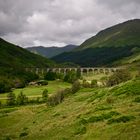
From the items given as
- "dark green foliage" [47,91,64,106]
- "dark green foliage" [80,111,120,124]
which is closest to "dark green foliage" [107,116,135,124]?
"dark green foliage" [80,111,120,124]

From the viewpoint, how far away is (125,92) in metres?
51.5

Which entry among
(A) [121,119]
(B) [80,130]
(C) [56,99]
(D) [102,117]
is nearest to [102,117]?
(D) [102,117]

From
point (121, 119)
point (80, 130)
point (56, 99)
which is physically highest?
point (121, 119)

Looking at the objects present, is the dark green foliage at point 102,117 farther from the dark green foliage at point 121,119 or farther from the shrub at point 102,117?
the dark green foliage at point 121,119

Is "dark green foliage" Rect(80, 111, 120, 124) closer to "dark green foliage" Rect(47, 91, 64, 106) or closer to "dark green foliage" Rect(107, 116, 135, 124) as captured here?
"dark green foliage" Rect(107, 116, 135, 124)

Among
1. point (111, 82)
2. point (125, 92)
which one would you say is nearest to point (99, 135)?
point (125, 92)

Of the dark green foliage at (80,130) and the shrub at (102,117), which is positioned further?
the shrub at (102,117)

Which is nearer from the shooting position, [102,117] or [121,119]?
[121,119]

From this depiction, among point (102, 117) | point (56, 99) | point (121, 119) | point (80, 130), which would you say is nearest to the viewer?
point (121, 119)

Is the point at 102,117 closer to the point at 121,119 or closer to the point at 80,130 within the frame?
the point at 80,130

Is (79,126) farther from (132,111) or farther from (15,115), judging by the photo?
(15,115)

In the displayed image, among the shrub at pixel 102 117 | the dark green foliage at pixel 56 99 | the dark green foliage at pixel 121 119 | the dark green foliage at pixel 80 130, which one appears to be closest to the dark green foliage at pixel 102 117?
the shrub at pixel 102 117

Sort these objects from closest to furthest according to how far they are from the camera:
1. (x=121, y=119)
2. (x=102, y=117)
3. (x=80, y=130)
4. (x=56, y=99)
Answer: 1. (x=121, y=119)
2. (x=80, y=130)
3. (x=102, y=117)
4. (x=56, y=99)

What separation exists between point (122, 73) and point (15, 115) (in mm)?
57328
